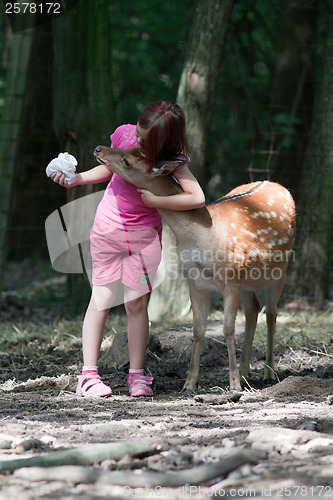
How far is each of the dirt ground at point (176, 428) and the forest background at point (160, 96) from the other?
7.48 ft

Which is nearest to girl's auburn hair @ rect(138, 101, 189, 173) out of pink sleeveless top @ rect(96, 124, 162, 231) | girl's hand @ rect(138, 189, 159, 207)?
girl's hand @ rect(138, 189, 159, 207)

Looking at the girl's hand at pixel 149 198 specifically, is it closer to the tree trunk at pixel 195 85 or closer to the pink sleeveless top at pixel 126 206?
the pink sleeveless top at pixel 126 206

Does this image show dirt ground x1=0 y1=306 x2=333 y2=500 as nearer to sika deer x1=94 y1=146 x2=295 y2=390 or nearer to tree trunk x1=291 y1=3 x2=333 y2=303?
sika deer x1=94 y1=146 x2=295 y2=390

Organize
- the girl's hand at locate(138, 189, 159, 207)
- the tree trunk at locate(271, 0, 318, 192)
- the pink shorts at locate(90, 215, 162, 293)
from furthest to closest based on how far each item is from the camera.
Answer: the tree trunk at locate(271, 0, 318, 192) < the pink shorts at locate(90, 215, 162, 293) < the girl's hand at locate(138, 189, 159, 207)

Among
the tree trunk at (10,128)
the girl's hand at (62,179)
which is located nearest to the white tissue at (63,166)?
the girl's hand at (62,179)

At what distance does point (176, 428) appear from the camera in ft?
10.2

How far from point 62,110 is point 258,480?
5.14m

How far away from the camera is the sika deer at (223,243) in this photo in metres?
3.94

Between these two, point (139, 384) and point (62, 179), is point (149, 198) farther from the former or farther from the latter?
point (139, 384)

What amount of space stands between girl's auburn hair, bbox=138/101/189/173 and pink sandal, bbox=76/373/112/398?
1347 millimetres

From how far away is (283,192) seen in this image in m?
4.85

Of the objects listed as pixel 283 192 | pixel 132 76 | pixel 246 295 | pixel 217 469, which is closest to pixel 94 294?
pixel 246 295

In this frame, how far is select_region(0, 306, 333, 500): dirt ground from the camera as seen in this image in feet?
7.32

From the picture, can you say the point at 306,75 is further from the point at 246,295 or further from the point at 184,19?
the point at 246,295
